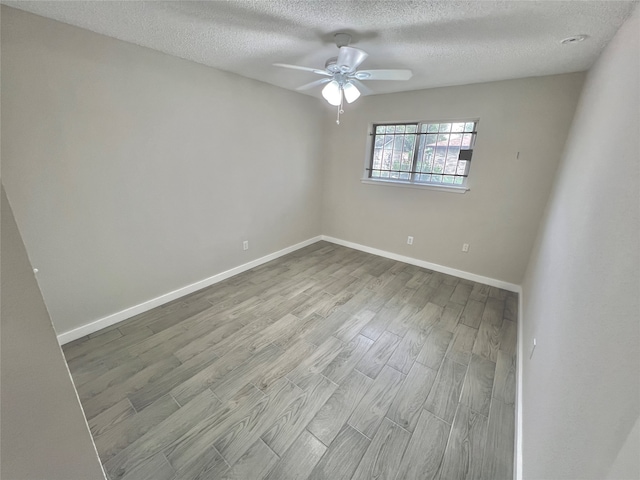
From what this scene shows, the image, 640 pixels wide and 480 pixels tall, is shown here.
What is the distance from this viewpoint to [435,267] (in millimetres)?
3531

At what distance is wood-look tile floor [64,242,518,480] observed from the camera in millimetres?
1330

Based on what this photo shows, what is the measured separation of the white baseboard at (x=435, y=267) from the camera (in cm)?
309

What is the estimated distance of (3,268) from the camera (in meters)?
0.59

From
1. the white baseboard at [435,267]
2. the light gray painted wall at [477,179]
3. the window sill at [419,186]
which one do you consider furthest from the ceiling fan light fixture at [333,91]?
the white baseboard at [435,267]

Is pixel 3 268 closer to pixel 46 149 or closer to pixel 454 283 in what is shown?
pixel 46 149

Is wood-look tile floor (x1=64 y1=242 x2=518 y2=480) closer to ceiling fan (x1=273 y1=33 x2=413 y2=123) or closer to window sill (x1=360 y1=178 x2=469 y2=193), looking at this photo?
window sill (x1=360 y1=178 x2=469 y2=193)

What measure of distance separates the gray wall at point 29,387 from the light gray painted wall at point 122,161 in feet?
5.38

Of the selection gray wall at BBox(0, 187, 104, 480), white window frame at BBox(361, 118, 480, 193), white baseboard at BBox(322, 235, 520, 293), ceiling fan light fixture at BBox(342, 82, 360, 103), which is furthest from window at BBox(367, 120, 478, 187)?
gray wall at BBox(0, 187, 104, 480)

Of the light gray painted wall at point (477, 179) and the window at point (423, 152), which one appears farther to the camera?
the window at point (423, 152)

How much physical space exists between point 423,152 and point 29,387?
3816 mm

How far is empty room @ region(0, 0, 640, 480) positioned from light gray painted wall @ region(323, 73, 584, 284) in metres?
0.02

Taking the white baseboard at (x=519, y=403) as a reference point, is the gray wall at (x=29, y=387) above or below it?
above

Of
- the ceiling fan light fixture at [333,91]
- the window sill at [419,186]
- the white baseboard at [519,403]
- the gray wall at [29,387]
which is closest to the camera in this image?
the gray wall at [29,387]

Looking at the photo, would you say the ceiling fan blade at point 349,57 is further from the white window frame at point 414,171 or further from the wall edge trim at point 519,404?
the wall edge trim at point 519,404
